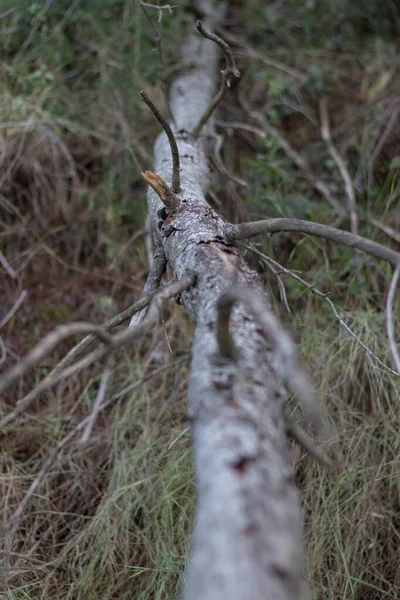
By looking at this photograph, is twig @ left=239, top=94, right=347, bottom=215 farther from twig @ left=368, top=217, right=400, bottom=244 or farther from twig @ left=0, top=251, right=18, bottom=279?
twig @ left=0, top=251, right=18, bottom=279

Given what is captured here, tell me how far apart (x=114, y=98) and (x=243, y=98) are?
639mm

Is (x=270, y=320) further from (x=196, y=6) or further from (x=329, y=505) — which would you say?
(x=196, y=6)

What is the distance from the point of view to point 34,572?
1541 mm

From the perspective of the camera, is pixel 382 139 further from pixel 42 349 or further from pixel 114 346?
pixel 42 349

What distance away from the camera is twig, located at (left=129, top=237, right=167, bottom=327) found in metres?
1.21

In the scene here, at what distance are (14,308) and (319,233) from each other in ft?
5.06

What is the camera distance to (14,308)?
2234mm

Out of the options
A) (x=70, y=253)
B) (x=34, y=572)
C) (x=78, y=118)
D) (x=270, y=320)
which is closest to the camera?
(x=270, y=320)

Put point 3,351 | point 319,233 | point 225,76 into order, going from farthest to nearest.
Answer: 1. point 3,351
2. point 225,76
3. point 319,233

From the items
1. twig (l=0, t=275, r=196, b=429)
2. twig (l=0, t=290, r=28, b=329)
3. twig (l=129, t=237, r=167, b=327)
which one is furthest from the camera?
twig (l=0, t=290, r=28, b=329)

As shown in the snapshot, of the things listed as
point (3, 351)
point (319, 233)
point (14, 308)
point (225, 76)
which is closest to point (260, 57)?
point (225, 76)

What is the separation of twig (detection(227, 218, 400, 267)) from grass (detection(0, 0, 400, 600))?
508 millimetres

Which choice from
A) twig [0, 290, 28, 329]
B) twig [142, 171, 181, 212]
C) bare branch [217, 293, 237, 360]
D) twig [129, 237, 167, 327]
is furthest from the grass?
bare branch [217, 293, 237, 360]

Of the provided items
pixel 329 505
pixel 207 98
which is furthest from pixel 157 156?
pixel 329 505
